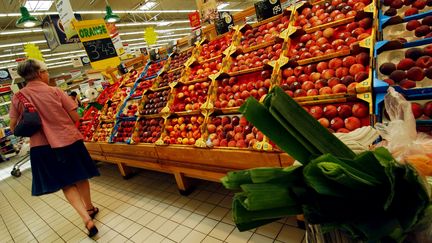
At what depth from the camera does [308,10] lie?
8.39ft

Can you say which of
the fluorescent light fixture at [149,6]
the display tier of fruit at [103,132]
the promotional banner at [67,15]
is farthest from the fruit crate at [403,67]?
the fluorescent light fixture at [149,6]

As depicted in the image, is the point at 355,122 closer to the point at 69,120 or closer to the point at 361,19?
the point at 361,19

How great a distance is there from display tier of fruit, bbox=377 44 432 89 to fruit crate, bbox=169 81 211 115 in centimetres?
177

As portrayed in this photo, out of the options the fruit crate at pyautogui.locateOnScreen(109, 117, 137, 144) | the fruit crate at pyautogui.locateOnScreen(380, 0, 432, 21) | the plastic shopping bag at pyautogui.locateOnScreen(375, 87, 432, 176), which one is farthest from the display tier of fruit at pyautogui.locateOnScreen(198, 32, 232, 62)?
the plastic shopping bag at pyautogui.locateOnScreen(375, 87, 432, 176)

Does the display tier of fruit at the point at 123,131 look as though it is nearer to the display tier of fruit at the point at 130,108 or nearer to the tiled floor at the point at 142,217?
the display tier of fruit at the point at 130,108

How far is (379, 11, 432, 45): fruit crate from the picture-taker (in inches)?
64.5

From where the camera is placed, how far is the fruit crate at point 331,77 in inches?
68.6

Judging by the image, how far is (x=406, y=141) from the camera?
2.78 ft

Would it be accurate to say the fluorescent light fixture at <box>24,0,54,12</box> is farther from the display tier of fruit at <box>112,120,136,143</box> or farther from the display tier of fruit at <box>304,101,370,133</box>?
the display tier of fruit at <box>304,101,370,133</box>

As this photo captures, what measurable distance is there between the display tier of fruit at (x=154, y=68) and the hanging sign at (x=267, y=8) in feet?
6.91

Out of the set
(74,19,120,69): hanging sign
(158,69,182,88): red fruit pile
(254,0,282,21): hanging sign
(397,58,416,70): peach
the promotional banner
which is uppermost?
the promotional banner

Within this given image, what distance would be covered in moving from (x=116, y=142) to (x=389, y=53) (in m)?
3.75

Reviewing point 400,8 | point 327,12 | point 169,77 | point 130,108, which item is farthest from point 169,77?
point 400,8

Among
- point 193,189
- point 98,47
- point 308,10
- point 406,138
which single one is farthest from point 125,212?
point 98,47
